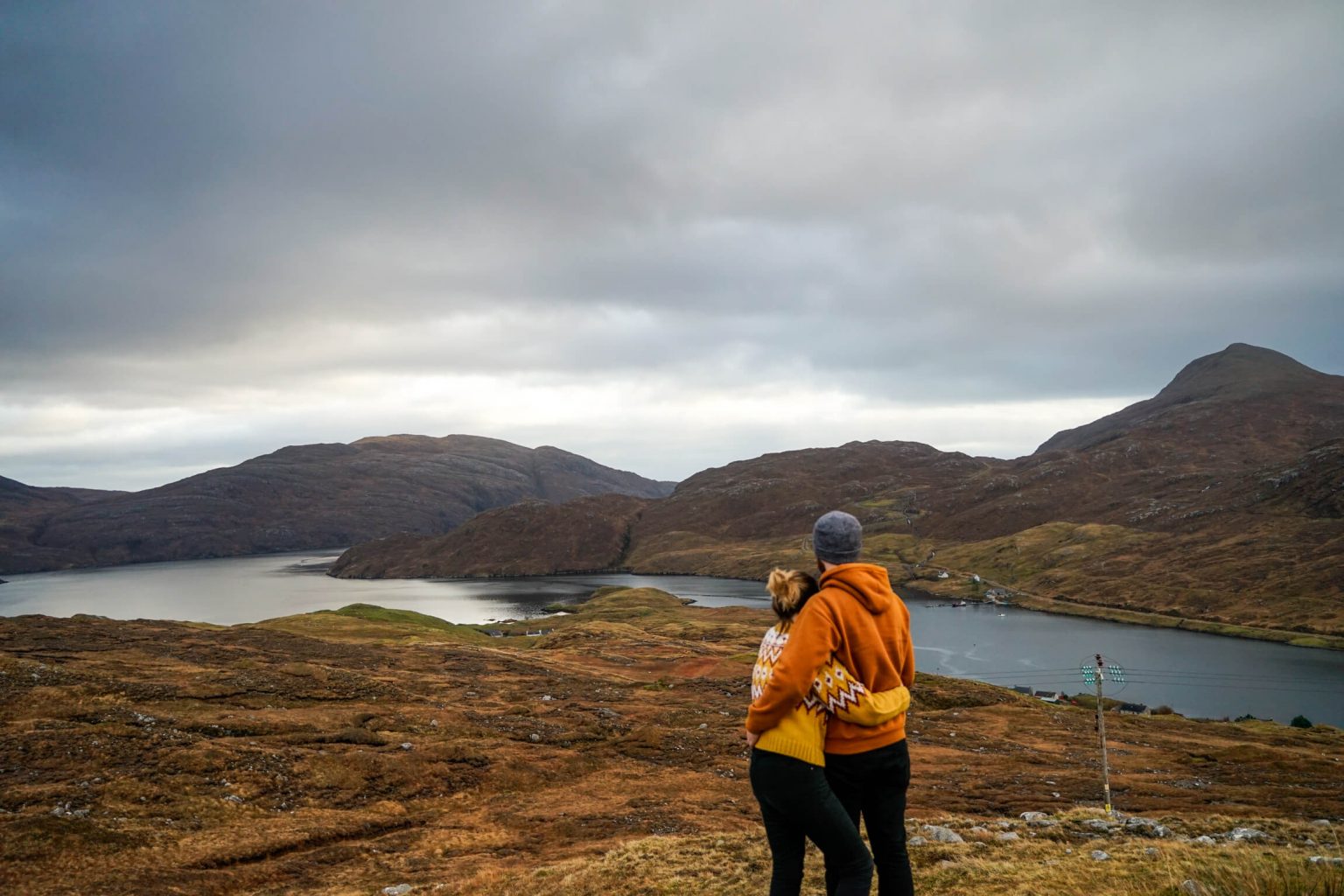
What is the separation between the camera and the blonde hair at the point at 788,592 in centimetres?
690

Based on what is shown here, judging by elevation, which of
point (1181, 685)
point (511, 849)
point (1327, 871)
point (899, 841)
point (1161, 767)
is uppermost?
point (899, 841)

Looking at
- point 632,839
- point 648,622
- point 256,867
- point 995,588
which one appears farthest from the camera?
point 995,588

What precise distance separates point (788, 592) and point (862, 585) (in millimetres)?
670

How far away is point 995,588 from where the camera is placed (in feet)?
552

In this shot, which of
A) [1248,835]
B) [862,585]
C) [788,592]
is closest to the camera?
[862,585]

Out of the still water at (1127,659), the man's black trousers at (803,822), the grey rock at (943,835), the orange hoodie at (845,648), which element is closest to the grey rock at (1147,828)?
the grey rock at (943,835)

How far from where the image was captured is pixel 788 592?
22.9 ft

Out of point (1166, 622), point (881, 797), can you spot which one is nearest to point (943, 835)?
point (881, 797)

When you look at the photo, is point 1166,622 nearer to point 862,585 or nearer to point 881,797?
point 881,797

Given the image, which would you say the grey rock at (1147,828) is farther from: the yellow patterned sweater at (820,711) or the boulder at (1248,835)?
the yellow patterned sweater at (820,711)

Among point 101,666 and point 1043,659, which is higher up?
point 101,666

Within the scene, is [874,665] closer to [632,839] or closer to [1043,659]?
[632,839]

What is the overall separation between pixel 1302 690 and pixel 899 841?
103 m

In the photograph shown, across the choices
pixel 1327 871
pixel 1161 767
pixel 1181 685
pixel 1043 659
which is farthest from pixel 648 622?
pixel 1327 871
